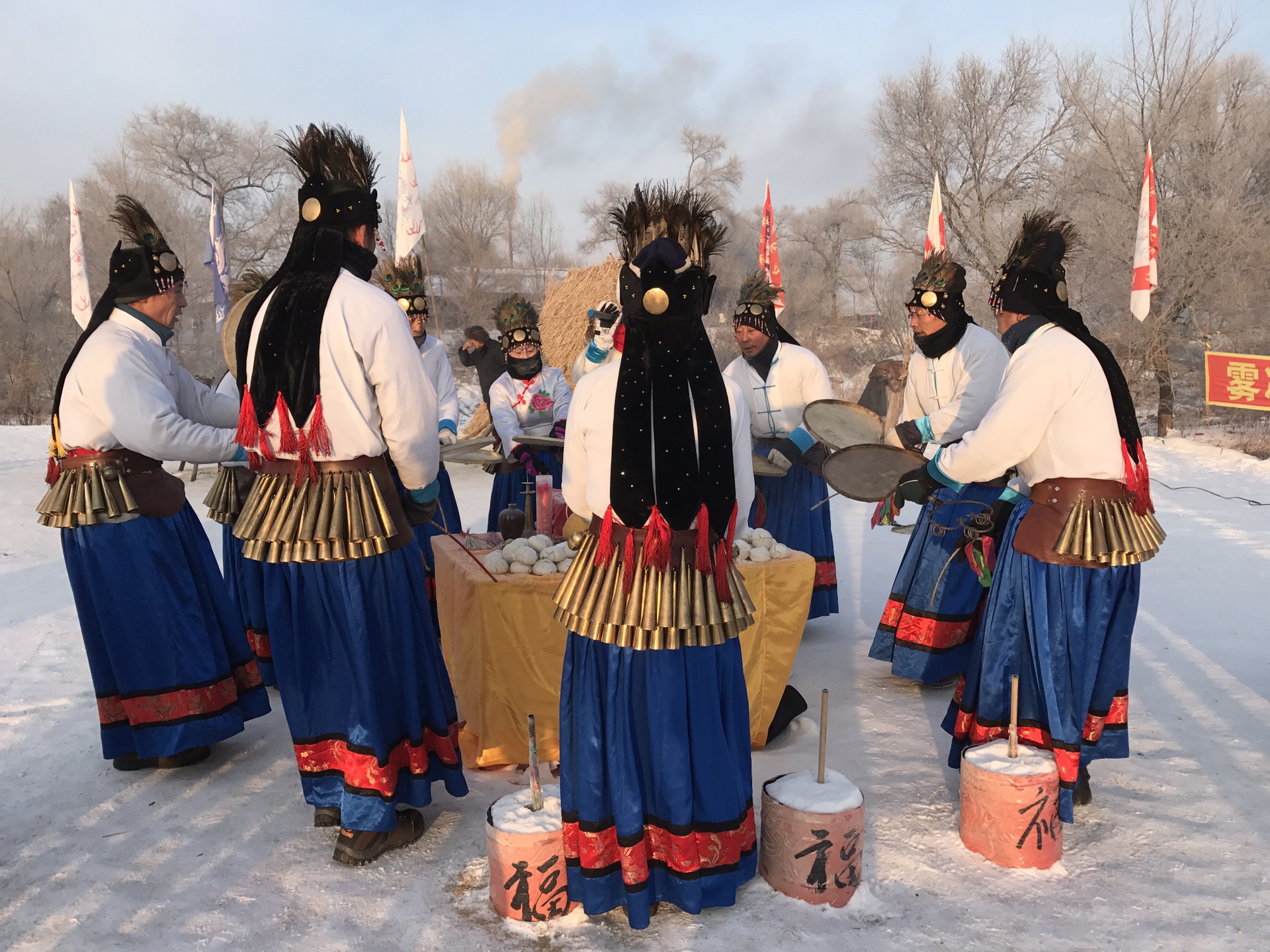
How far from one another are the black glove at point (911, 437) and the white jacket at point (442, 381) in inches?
103

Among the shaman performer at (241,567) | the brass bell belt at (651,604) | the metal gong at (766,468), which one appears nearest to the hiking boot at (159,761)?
the shaman performer at (241,567)

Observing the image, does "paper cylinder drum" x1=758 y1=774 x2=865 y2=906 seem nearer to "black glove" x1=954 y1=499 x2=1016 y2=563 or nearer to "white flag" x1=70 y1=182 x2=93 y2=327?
"black glove" x1=954 y1=499 x2=1016 y2=563

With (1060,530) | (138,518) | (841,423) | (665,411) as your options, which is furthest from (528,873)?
(841,423)

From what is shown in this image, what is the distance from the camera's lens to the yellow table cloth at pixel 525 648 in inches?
125

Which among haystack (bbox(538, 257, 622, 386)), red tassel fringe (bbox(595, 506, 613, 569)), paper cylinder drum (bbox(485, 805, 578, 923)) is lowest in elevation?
paper cylinder drum (bbox(485, 805, 578, 923))

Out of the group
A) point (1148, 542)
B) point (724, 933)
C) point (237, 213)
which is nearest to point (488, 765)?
point (724, 933)

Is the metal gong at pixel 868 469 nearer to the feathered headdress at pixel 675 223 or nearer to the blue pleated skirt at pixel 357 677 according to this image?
the feathered headdress at pixel 675 223

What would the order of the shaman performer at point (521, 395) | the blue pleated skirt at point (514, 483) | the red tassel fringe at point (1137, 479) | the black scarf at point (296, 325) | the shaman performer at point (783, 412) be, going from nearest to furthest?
the black scarf at point (296, 325) → the red tassel fringe at point (1137, 479) → the shaman performer at point (783, 412) → the blue pleated skirt at point (514, 483) → the shaman performer at point (521, 395)

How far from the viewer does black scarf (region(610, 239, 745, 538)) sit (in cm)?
213

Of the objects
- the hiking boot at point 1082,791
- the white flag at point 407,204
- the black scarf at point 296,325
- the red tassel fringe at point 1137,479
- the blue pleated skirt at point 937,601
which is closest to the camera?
the black scarf at point 296,325

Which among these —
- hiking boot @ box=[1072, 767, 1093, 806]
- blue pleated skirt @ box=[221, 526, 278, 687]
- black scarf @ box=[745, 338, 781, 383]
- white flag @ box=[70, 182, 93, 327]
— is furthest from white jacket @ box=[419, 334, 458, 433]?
white flag @ box=[70, 182, 93, 327]

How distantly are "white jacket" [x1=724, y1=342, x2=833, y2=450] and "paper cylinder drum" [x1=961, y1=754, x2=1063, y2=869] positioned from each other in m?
2.42

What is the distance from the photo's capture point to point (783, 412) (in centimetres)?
472

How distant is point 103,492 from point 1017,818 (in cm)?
343
